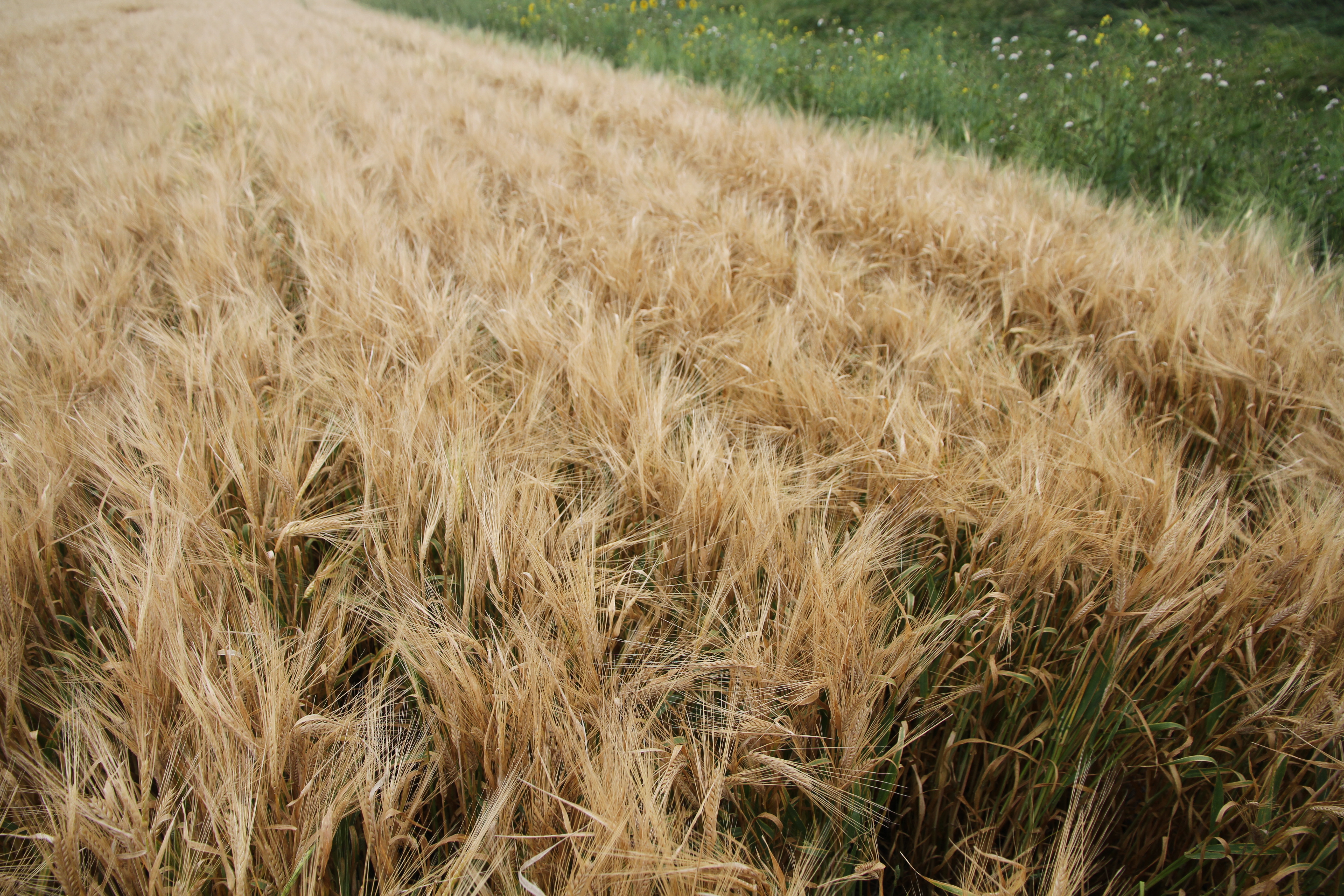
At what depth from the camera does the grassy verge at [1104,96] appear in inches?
101

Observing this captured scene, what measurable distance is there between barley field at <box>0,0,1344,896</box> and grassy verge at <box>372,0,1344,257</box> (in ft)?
4.20

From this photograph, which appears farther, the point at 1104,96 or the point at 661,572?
the point at 1104,96

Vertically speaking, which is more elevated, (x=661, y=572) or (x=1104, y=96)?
(x=1104, y=96)

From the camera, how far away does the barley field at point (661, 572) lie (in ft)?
1.78

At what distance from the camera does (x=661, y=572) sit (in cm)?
81

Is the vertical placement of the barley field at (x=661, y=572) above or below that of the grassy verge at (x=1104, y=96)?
below

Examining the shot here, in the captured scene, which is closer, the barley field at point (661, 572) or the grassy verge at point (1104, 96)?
the barley field at point (661, 572)

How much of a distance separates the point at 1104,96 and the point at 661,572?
4200 mm

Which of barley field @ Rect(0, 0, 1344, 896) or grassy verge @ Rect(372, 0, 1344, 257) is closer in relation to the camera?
barley field @ Rect(0, 0, 1344, 896)

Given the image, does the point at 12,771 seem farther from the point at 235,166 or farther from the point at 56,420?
the point at 235,166

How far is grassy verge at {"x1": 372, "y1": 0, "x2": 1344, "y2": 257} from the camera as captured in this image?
2.55 m

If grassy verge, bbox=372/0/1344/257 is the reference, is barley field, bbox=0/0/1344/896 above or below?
below

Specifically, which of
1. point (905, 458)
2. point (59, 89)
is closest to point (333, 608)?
point (905, 458)

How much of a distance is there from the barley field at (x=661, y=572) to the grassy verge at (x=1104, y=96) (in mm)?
1280
